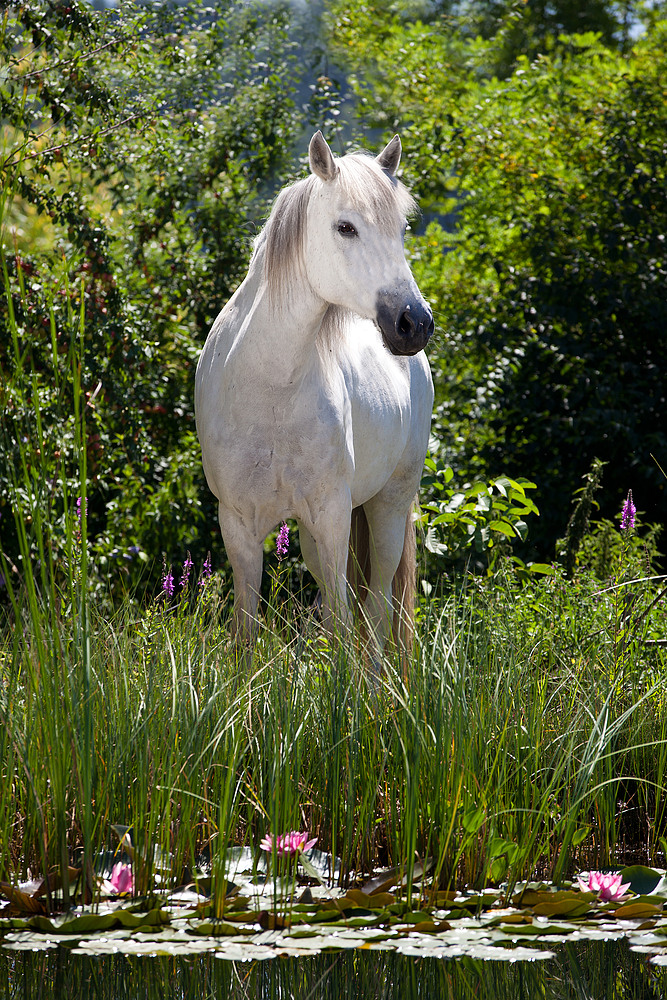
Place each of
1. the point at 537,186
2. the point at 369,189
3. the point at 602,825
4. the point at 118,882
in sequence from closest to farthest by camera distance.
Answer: the point at 118,882 → the point at 602,825 → the point at 369,189 → the point at 537,186

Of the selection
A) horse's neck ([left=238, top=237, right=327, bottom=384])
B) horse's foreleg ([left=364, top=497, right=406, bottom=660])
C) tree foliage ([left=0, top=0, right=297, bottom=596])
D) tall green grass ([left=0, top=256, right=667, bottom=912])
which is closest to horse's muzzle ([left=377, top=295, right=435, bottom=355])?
horse's neck ([left=238, top=237, right=327, bottom=384])

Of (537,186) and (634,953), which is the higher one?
(537,186)

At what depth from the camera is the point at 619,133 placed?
28.2 feet

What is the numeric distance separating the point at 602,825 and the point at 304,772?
0.86 meters

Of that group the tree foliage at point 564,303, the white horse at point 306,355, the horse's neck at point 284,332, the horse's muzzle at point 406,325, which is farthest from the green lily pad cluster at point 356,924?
the tree foliage at point 564,303

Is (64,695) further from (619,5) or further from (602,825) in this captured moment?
(619,5)

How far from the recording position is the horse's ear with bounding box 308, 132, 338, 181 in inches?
141

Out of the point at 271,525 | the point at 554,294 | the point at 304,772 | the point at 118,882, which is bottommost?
the point at 118,882

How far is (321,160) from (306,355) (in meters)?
0.66

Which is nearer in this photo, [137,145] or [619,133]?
[137,145]

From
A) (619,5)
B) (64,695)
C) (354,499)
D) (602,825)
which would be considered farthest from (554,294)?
(619,5)

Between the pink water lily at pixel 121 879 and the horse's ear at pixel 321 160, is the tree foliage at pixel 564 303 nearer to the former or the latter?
the horse's ear at pixel 321 160

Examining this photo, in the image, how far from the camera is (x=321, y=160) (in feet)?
11.8

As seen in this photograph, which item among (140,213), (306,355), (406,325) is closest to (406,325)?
(406,325)
